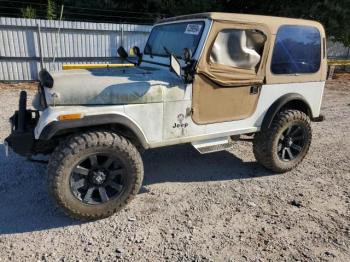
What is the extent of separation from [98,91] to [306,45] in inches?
116

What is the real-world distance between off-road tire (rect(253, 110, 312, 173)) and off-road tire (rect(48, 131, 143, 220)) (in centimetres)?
182

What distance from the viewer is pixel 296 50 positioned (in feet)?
14.5

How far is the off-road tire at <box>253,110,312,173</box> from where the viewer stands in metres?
4.40

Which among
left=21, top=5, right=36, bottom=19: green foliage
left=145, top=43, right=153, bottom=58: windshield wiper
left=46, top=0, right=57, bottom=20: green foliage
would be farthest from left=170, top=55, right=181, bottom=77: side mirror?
left=46, top=0, right=57, bottom=20: green foliage

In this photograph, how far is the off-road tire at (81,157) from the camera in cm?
317

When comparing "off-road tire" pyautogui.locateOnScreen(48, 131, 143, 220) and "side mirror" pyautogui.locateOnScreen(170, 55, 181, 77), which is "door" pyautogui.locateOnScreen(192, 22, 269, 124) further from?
"off-road tire" pyautogui.locateOnScreen(48, 131, 143, 220)

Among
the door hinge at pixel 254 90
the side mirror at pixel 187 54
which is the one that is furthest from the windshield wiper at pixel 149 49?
the door hinge at pixel 254 90

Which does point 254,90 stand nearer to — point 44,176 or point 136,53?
point 136,53

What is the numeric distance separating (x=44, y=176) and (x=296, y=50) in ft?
12.1

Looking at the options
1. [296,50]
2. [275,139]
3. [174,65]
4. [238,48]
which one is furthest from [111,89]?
[296,50]

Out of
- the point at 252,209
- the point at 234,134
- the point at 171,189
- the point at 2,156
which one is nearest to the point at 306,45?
the point at 234,134

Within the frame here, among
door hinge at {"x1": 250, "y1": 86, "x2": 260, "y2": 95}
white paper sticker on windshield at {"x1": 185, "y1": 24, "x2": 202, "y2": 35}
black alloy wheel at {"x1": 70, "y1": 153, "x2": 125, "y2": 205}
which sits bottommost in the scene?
black alloy wheel at {"x1": 70, "y1": 153, "x2": 125, "y2": 205}

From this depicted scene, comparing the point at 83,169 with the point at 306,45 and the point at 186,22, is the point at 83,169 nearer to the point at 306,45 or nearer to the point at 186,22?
the point at 186,22

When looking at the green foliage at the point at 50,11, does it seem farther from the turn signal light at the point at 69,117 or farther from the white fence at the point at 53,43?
the turn signal light at the point at 69,117
